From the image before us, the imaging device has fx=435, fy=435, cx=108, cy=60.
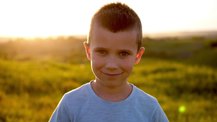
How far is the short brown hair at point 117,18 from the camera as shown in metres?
2.97

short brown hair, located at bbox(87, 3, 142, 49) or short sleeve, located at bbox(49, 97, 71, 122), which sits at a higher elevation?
short brown hair, located at bbox(87, 3, 142, 49)

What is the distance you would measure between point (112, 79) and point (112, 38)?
1.01 ft

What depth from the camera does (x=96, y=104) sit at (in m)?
3.08

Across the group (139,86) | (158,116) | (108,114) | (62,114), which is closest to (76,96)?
(62,114)

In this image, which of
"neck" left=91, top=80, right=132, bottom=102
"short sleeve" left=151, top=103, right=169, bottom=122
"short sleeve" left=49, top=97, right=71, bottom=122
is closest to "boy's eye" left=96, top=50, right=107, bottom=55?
"neck" left=91, top=80, right=132, bottom=102

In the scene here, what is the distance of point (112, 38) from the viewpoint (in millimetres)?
2932

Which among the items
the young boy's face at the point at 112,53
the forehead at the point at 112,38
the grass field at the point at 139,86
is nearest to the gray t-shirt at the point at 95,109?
the young boy's face at the point at 112,53

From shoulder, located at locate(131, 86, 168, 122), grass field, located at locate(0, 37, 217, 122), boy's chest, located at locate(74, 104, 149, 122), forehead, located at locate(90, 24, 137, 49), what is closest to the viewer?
forehead, located at locate(90, 24, 137, 49)

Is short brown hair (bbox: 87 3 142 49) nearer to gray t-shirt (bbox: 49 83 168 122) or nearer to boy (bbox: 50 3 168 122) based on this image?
boy (bbox: 50 3 168 122)

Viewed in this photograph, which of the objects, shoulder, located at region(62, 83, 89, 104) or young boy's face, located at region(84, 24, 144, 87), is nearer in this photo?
young boy's face, located at region(84, 24, 144, 87)

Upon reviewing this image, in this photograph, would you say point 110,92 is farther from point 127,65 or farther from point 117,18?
point 117,18

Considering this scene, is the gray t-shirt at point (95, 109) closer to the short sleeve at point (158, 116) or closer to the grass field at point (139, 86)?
the short sleeve at point (158, 116)

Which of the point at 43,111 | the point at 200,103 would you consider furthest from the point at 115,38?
the point at 200,103

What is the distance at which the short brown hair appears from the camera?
2971mm
